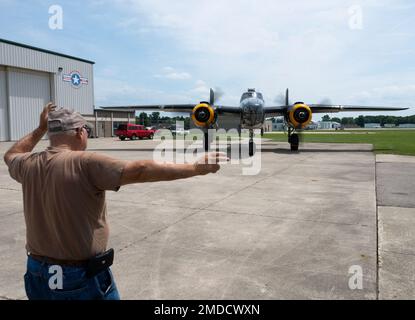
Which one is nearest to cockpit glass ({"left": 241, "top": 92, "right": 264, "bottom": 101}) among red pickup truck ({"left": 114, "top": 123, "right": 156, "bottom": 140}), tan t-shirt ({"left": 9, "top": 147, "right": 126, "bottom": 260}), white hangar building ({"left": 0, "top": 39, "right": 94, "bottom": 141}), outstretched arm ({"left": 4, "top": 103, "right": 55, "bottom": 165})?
outstretched arm ({"left": 4, "top": 103, "right": 55, "bottom": 165})

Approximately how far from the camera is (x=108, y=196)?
8172 mm

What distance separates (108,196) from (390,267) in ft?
20.0

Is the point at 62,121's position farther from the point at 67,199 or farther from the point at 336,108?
the point at 336,108

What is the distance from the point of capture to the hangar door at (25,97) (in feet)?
119

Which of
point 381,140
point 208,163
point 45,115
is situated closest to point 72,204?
point 208,163

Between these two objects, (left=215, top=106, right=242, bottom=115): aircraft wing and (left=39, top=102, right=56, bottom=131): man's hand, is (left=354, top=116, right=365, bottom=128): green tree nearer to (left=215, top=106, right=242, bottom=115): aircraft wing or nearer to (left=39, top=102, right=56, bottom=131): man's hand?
(left=215, top=106, right=242, bottom=115): aircraft wing

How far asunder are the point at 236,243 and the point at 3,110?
37.7 meters

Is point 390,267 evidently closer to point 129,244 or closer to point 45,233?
point 129,244

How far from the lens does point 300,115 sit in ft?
A: 65.3

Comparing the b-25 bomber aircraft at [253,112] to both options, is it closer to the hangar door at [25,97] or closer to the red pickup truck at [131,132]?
the red pickup truck at [131,132]

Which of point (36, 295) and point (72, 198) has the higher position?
point (72, 198)

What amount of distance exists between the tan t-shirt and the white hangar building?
38.6 m
